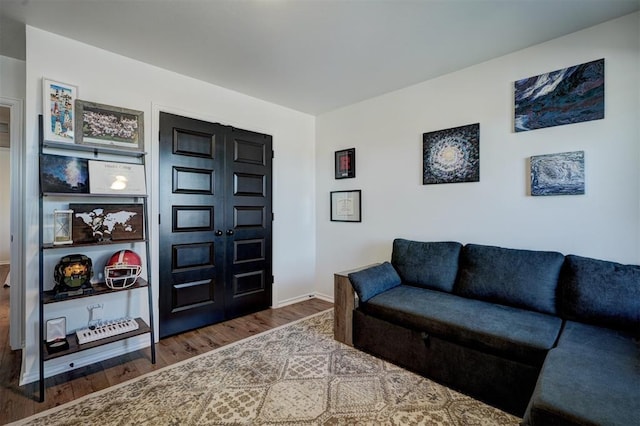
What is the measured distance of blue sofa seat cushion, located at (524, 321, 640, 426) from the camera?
108 centimetres

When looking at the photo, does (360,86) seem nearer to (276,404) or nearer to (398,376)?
(398,376)

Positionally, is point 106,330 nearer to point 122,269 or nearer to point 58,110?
point 122,269

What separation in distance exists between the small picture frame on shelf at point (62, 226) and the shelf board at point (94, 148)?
0.50m

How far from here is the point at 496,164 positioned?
8.39 feet

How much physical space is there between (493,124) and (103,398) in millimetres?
3670

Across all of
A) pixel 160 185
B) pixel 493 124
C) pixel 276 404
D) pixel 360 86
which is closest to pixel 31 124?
pixel 160 185

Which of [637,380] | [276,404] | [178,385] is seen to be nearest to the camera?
[637,380]

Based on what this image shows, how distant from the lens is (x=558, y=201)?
2.24 metres

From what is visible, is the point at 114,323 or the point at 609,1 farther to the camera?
the point at 114,323

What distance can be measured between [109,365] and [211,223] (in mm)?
1454

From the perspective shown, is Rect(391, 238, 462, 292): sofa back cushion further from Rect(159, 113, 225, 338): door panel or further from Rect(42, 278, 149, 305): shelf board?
Rect(42, 278, 149, 305): shelf board

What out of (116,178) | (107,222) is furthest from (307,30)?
(107,222)

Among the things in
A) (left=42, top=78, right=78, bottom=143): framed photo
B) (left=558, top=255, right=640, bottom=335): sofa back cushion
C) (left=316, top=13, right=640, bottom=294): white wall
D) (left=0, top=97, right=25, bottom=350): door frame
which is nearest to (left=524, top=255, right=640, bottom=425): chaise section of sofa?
(left=558, top=255, right=640, bottom=335): sofa back cushion

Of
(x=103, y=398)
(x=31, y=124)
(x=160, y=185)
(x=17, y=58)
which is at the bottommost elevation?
(x=103, y=398)
